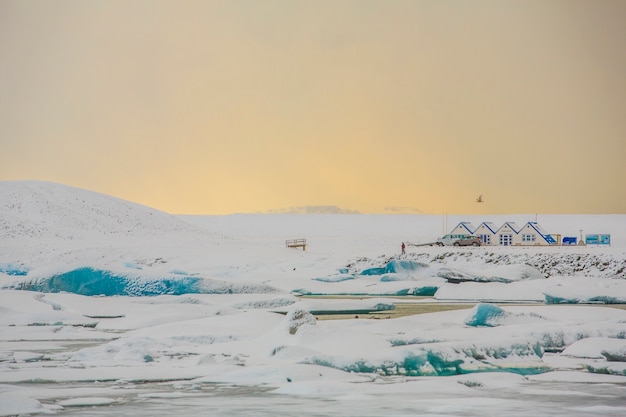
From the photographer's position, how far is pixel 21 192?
78125 millimetres

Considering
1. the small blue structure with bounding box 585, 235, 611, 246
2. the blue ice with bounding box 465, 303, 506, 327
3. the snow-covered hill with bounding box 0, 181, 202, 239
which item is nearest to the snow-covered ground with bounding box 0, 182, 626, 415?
the blue ice with bounding box 465, 303, 506, 327

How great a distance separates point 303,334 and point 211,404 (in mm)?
5153

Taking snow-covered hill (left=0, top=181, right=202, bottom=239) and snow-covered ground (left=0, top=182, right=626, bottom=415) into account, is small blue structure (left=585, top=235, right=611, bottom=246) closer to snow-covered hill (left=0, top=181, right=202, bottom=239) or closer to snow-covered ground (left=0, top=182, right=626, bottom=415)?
snow-covered hill (left=0, top=181, right=202, bottom=239)

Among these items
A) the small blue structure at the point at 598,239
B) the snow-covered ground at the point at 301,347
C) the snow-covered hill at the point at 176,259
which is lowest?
the snow-covered ground at the point at 301,347

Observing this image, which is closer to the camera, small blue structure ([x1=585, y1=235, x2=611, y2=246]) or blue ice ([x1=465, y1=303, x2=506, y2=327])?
blue ice ([x1=465, y1=303, x2=506, y2=327])

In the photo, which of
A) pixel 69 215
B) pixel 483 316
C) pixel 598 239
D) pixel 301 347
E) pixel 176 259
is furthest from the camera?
pixel 69 215

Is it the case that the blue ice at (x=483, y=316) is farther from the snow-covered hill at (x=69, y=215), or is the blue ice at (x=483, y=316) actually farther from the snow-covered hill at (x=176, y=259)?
the snow-covered hill at (x=69, y=215)

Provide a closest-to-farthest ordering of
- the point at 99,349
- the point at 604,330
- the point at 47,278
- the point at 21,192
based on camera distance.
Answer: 1. the point at 99,349
2. the point at 604,330
3. the point at 47,278
4. the point at 21,192

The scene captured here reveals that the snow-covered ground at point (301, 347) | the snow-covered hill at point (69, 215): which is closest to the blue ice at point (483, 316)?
the snow-covered ground at point (301, 347)

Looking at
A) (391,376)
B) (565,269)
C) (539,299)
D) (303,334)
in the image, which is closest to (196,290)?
(539,299)

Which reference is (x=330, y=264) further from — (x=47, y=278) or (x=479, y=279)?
(x=47, y=278)

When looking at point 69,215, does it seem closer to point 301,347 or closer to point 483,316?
point 483,316

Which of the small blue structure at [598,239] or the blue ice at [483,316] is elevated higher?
the small blue structure at [598,239]

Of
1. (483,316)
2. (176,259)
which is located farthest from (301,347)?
(176,259)
